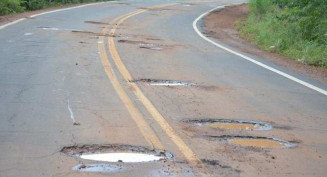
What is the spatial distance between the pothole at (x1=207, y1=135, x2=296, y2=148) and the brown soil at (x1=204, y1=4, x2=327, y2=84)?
5348 millimetres

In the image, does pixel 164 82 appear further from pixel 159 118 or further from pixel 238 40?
pixel 238 40

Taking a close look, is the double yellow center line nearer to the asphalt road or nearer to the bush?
the asphalt road

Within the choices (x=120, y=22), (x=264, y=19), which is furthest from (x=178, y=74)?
(x=264, y=19)

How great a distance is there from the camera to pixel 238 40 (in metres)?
19.4

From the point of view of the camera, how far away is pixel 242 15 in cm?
3077

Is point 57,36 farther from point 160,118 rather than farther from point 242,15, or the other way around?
point 242,15

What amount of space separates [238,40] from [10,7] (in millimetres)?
11798

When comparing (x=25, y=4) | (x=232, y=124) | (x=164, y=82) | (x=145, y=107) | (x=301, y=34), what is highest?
(x=145, y=107)

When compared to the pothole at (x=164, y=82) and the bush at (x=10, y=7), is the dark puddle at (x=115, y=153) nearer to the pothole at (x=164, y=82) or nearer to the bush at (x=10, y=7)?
the pothole at (x=164, y=82)

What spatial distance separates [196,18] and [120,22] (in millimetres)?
6486

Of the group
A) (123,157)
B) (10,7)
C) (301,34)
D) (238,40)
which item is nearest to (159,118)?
(123,157)

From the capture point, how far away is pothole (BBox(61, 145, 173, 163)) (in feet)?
18.9

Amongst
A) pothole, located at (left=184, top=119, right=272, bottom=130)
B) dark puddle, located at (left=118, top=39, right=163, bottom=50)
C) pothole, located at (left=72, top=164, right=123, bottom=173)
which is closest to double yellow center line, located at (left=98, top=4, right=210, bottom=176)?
pothole, located at (left=184, top=119, right=272, bottom=130)

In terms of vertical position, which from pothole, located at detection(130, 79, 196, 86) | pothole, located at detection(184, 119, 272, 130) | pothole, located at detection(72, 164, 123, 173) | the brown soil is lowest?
the brown soil
